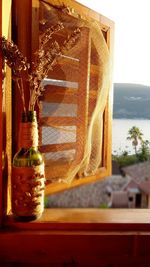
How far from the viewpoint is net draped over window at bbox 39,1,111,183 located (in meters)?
1.02

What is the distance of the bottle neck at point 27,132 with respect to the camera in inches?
32.7

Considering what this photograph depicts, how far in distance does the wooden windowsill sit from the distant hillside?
440 mm

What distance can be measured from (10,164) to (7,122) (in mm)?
125

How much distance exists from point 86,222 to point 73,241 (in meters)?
0.07

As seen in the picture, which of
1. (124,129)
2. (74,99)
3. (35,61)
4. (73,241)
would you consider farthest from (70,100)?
(73,241)

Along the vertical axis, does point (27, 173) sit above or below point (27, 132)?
below

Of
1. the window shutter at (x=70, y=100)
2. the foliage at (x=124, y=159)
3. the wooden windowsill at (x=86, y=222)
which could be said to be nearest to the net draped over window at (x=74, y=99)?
the window shutter at (x=70, y=100)

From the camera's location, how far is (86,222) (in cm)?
92

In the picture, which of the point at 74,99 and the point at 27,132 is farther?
the point at 74,99

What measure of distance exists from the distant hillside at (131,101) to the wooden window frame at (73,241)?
50 cm

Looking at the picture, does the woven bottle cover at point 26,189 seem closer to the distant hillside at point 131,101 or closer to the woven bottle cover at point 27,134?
the woven bottle cover at point 27,134

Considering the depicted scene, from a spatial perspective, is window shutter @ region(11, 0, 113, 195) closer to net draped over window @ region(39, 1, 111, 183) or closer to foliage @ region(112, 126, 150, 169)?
net draped over window @ region(39, 1, 111, 183)

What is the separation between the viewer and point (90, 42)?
1063 millimetres

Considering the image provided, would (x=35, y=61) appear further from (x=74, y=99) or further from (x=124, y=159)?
(x=124, y=159)
